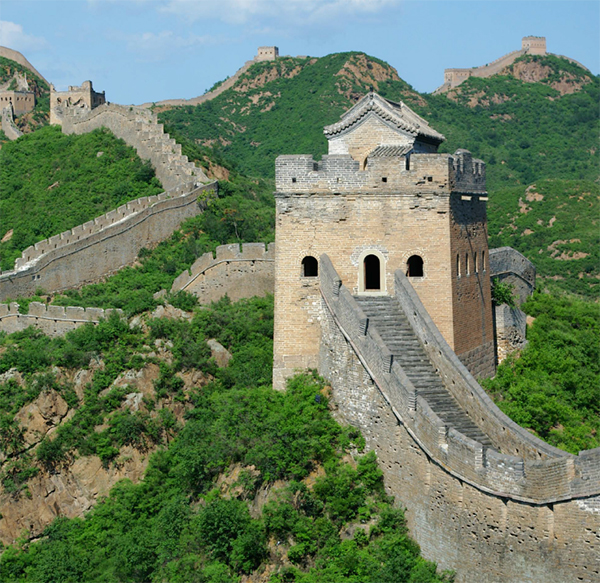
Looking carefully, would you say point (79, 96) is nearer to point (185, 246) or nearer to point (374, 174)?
point (185, 246)

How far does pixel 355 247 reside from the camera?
1866 cm

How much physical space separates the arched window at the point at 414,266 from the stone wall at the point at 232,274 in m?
9.56

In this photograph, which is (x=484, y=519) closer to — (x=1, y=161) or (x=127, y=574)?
(x=127, y=574)

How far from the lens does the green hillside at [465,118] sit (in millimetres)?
69438

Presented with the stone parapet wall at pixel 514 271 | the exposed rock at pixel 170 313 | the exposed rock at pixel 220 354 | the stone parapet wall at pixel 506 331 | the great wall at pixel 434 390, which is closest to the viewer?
the great wall at pixel 434 390

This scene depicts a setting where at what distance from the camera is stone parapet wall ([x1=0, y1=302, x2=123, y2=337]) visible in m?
27.6

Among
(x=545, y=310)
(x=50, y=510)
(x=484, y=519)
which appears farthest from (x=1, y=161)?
(x=484, y=519)

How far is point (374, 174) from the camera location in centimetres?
1844

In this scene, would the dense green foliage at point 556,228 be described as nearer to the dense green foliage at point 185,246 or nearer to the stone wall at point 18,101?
the dense green foliage at point 185,246

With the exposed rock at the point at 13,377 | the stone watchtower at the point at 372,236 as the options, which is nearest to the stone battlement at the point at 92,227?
the exposed rock at the point at 13,377

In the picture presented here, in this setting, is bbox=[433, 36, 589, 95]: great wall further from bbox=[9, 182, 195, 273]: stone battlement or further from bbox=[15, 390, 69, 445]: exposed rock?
bbox=[15, 390, 69, 445]: exposed rock

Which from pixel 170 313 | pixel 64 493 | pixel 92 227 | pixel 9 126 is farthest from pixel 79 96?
pixel 64 493

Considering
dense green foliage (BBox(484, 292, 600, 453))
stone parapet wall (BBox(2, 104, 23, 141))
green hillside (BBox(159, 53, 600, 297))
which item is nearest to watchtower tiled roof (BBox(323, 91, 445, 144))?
dense green foliage (BBox(484, 292, 600, 453))

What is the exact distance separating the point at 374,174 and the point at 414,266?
2053 millimetres
